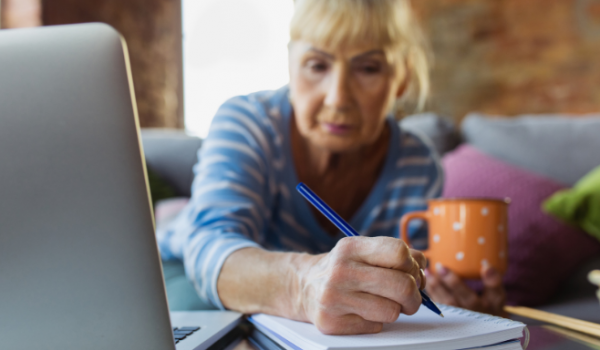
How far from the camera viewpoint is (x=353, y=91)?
2.76 ft

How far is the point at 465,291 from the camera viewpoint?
28.3 inches

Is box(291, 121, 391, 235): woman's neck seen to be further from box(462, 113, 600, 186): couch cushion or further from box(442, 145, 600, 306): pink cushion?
box(462, 113, 600, 186): couch cushion

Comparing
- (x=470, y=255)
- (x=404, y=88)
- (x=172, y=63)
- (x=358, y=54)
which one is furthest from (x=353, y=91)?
(x=172, y=63)

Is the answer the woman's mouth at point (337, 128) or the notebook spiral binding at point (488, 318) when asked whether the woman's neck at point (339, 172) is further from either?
the notebook spiral binding at point (488, 318)

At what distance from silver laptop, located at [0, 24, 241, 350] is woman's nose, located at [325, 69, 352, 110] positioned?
1.71 ft

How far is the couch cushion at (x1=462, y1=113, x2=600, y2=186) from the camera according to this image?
1.47 meters

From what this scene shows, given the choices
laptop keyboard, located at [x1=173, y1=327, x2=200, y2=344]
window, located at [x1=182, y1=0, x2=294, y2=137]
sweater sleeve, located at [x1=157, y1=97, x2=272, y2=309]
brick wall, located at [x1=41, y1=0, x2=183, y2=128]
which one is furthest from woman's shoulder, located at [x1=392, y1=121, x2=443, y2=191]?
window, located at [x1=182, y1=0, x2=294, y2=137]

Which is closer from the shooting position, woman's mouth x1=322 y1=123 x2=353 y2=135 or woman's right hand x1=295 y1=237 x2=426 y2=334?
woman's right hand x1=295 y1=237 x2=426 y2=334

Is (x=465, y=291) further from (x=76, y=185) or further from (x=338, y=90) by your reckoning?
(x=76, y=185)

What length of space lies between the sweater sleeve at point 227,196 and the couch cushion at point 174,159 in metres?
1.09

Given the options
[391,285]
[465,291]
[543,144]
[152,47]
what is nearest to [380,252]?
[391,285]

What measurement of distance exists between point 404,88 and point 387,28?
0.64ft

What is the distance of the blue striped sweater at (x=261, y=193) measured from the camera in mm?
708

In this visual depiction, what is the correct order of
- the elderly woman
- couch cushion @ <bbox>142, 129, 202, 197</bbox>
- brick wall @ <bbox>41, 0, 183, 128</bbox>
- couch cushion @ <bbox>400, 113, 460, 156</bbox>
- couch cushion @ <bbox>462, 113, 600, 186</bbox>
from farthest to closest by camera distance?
brick wall @ <bbox>41, 0, 183, 128</bbox>, couch cushion @ <bbox>142, 129, 202, 197</bbox>, couch cushion @ <bbox>400, 113, 460, 156</bbox>, couch cushion @ <bbox>462, 113, 600, 186</bbox>, the elderly woman
